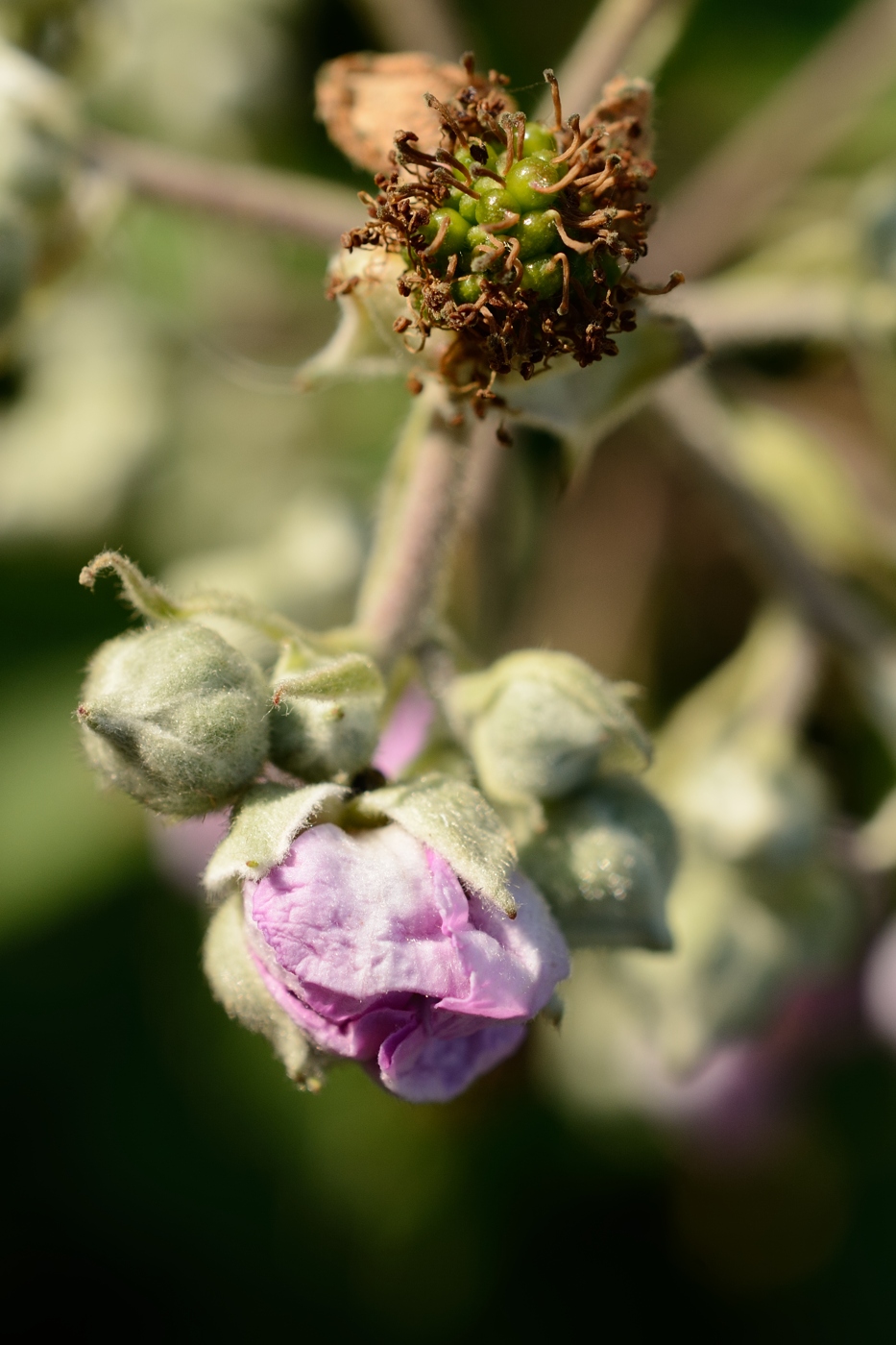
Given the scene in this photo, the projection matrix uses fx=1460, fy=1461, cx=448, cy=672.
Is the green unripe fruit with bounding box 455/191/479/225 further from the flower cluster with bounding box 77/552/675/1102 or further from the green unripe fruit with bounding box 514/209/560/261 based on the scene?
the flower cluster with bounding box 77/552/675/1102

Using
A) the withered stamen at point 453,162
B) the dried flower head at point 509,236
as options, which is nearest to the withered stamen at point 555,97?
the dried flower head at point 509,236

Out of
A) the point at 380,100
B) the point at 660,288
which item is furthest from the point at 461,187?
the point at 380,100

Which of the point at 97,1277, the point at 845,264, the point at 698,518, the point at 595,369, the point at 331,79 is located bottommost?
the point at 97,1277

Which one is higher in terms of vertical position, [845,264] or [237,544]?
[845,264]

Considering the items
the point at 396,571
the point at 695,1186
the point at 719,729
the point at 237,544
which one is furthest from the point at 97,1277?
the point at 396,571

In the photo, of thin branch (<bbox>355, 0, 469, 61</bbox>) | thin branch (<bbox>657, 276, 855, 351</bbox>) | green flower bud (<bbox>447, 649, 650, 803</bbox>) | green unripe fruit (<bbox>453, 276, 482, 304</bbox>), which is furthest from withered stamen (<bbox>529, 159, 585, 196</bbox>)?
thin branch (<bbox>355, 0, 469, 61</bbox>)

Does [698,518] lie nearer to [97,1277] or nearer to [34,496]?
[34,496]

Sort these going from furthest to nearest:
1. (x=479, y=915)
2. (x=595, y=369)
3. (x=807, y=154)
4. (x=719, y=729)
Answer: (x=807, y=154) → (x=719, y=729) → (x=595, y=369) → (x=479, y=915)
